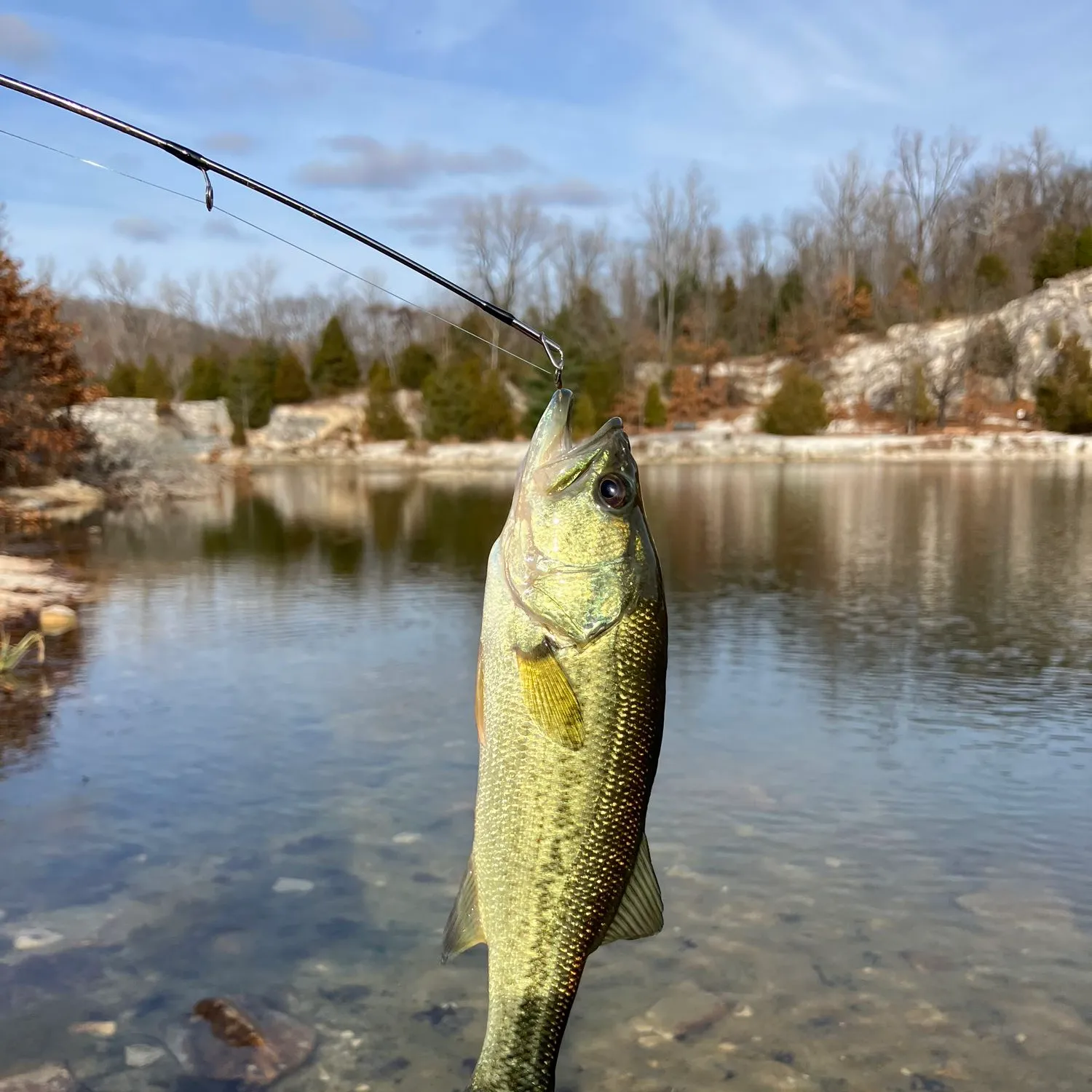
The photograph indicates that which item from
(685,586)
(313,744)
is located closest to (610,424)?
(313,744)

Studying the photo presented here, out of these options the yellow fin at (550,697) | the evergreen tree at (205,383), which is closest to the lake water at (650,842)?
the yellow fin at (550,697)

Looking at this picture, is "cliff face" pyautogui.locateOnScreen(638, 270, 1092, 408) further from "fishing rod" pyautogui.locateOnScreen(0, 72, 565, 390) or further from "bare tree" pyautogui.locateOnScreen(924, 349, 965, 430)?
"fishing rod" pyautogui.locateOnScreen(0, 72, 565, 390)

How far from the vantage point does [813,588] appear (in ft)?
51.6

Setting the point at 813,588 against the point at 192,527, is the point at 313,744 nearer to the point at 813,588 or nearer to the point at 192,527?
the point at 813,588

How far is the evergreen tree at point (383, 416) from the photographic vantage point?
58.4 m

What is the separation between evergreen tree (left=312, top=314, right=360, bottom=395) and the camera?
65438mm

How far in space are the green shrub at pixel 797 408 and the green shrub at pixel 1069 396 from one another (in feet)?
33.4

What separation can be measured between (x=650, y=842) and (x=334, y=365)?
200 ft

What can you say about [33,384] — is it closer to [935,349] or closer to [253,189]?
[253,189]

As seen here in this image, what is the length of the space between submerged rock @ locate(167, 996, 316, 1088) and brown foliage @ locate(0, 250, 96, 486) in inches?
935

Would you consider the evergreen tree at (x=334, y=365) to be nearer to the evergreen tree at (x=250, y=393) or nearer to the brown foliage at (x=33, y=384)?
the evergreen tree at (x=250, y=393)

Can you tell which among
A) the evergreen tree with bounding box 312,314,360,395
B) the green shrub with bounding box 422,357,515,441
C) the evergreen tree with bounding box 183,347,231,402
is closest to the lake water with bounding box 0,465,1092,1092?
the green shrub with bounding box 422,357,515,441

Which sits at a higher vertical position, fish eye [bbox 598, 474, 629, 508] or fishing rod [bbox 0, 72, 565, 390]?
fishing rod [bbox 0, 72, 565, 390]

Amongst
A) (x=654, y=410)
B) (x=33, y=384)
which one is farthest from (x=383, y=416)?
(x=33, y=384)
